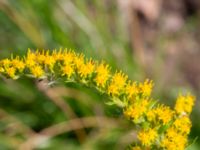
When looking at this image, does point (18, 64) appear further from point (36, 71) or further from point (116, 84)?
point (116, 84)

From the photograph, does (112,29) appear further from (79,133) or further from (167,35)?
(79,133)

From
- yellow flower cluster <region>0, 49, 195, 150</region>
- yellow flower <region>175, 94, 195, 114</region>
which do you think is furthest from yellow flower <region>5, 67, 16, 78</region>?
yellow flower <region>175, 94, 195, 114</region>

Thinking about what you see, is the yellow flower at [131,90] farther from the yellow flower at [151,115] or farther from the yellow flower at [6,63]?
the yellow flower at [6,63]

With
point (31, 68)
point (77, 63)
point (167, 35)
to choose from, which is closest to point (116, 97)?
point (77, 63)

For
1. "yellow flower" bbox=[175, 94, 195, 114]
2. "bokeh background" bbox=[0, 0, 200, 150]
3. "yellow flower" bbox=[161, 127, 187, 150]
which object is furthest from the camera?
"bokeh background" bbox=[0, 0, 200, 150]

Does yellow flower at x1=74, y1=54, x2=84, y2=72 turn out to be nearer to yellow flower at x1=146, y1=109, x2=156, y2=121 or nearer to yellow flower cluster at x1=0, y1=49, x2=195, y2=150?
yellow flower cluster at x1=0, y1=49, x2=195, y2=150

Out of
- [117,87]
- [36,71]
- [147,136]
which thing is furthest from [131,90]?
[36,71]
